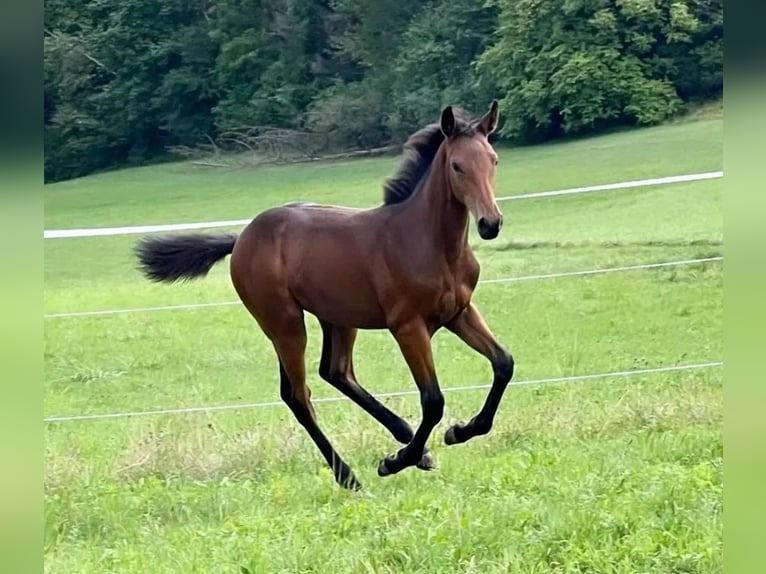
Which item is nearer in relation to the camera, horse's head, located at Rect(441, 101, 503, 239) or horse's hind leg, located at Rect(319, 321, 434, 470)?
horse's head, located at Rect(441, 101, 503, 239)

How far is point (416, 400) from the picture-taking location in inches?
126

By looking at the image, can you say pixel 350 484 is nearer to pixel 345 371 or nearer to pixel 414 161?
pixel 345 371

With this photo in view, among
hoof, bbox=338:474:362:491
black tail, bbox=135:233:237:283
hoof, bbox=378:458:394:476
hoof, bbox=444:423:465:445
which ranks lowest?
hoof, bbox=338:474:362:491

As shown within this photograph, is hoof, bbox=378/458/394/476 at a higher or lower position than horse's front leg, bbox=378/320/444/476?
lower

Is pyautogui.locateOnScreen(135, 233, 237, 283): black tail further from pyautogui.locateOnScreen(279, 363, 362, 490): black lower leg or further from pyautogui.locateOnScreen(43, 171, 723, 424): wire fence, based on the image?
pyautogui.locateOnScreen(279, 363, 362, 490): black lower leg

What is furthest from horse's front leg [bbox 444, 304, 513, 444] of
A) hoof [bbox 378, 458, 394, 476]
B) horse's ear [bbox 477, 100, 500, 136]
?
horse's ear [bbox 477, 100, 500, 136]

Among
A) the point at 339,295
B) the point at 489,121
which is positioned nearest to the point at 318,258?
the point at 339,295

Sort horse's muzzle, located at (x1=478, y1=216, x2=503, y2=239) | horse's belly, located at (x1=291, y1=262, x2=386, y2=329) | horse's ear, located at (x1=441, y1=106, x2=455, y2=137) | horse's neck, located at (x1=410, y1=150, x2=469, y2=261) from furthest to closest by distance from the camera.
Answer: horse's belly, located at (x1=291, y1=262, x2=386, y2=329) → horse's neck, located at (x1=410, y1=150, x2=469, y2=261) → horse's ear, located at (x1=441, y1=106, x2=455, y2=137) → horse's muzzle, located at (x1=478, y1=216, x2=503, y2=239)

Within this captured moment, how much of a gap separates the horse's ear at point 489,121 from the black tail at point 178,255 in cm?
82

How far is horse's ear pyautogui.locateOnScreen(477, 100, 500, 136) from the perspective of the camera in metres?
2.98

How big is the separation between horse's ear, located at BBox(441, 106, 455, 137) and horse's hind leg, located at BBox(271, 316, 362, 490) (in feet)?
2.22
